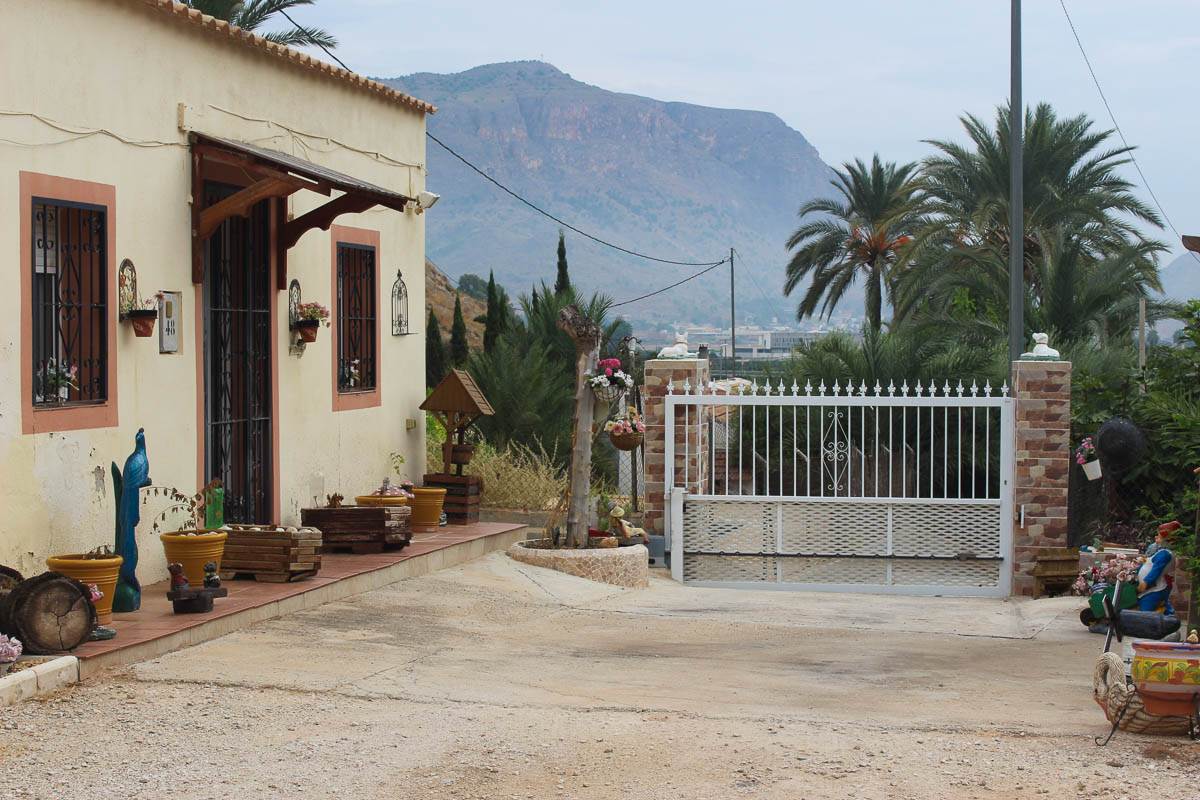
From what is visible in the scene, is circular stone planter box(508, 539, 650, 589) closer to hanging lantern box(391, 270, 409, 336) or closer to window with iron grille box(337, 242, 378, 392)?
window with iron grille box(337, 242, 378, 392)

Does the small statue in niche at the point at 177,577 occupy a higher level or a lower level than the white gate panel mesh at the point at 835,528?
higher

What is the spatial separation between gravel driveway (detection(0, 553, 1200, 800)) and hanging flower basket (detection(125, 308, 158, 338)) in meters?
2.01

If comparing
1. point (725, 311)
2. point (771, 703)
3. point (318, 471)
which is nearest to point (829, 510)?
point (318, 471)

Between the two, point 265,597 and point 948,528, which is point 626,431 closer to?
point 948,528

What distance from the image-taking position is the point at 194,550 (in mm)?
8117

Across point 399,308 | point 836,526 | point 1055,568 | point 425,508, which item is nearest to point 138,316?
point 425,508

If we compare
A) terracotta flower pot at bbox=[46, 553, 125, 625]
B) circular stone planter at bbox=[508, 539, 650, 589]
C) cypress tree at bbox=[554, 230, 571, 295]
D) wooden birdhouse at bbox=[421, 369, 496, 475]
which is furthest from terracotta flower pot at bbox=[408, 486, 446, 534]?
cypress tree at bbox=[554, 230, 571, 295]

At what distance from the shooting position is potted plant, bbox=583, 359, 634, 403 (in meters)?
10.6

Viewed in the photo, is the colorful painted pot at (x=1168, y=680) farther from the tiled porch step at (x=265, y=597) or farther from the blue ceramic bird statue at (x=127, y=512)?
the blue ceramic bird statue at (x=127, y=512)

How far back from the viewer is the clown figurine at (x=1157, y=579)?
8266 mm

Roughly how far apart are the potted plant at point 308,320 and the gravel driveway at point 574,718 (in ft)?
8.33

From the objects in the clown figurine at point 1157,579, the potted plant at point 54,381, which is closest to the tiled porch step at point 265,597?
the potted plant at point 54,381

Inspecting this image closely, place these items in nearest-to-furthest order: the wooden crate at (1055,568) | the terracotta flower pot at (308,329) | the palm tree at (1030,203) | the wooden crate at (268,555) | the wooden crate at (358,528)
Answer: the wooden crate at (268,555) < the wooden crate at (358,528) < the terracotta flower pot at (308,329) < the wooden crate at (1055,568) < the palm tree at (1030,203)

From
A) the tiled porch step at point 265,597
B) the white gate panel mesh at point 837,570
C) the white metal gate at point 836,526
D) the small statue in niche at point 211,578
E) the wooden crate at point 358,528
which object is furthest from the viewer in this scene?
the white gate panel mesh at point 837,570
